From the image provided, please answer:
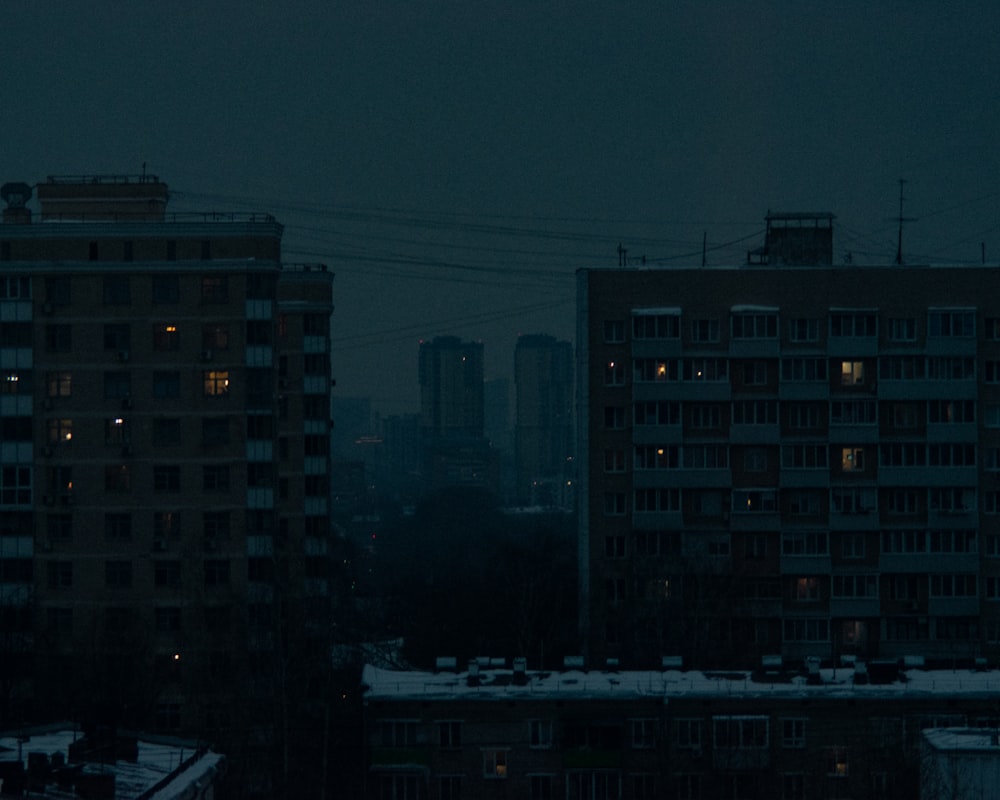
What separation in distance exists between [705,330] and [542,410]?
5140 inches

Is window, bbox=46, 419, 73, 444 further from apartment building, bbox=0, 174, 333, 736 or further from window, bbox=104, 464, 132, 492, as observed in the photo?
window, bbox=104, 464, 132, 492

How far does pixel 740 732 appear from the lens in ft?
103

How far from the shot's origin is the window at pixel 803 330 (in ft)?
148

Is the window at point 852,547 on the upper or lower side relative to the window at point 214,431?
lower

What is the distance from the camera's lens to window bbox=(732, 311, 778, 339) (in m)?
45.0

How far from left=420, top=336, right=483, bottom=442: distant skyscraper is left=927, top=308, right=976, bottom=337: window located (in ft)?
463

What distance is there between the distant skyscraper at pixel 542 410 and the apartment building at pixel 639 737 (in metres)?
132

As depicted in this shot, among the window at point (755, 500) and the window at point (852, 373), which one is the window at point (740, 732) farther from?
the window at point (852, 373)

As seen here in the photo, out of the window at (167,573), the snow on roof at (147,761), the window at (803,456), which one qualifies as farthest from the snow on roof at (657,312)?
the snow on roof at (147,761)

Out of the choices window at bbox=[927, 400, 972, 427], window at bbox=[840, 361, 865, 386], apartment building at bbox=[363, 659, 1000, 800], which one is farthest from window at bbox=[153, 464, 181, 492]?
window at bbox=[927, 400, 972, 427]

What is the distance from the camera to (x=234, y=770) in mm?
31422

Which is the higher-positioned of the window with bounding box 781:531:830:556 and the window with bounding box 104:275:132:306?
the window with bounding box 104:275:132:306

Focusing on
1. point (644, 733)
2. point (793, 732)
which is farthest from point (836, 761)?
point (644, 733)

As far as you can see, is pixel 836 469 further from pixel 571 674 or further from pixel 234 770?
pixel 234 770
